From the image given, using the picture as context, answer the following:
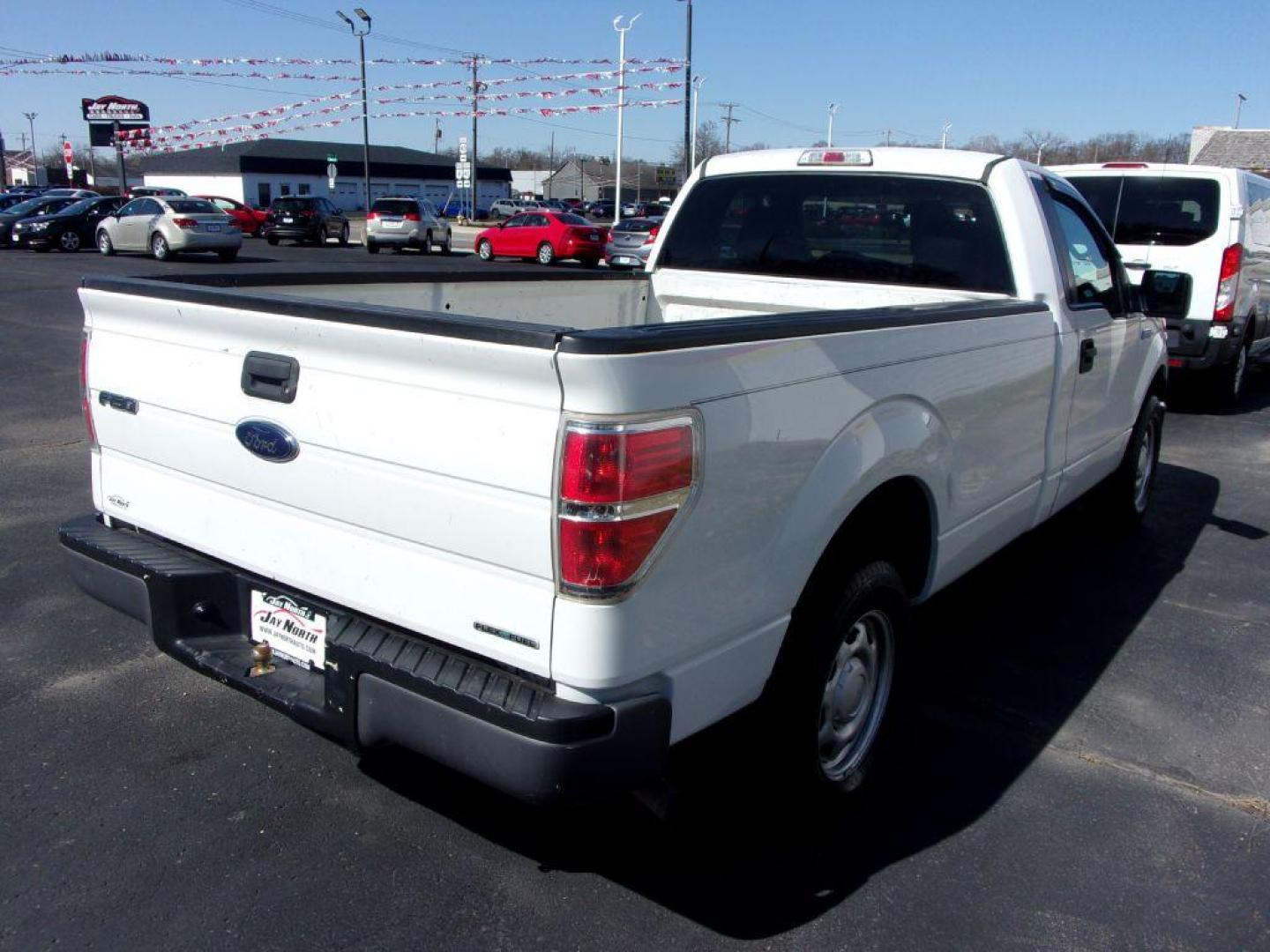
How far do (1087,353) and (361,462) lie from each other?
331 cm

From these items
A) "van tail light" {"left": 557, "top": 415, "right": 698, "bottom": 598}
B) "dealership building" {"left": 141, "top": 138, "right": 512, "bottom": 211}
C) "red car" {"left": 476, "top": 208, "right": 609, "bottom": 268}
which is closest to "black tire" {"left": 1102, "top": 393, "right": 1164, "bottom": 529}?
"van tail light" {"left": 557, "top": 415, "right": 698, "bottom": 598}

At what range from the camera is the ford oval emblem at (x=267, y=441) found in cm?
270

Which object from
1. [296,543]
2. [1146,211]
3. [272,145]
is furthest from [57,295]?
[272,145]

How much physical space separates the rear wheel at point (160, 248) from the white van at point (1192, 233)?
2340 centimetres

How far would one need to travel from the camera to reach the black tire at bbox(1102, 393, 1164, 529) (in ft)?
19.5

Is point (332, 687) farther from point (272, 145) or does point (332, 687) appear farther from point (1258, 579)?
point (272, 145)

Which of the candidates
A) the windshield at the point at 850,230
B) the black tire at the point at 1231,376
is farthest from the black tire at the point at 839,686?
the black tire at the point at 1231,376

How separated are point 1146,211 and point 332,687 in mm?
10000

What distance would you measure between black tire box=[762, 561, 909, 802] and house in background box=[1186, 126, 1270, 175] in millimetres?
39648

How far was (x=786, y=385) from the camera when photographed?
2.55 m

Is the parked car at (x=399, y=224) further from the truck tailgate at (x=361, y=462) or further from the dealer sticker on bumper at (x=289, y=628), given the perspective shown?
the dealer sticker on bumper at (x=289, y=628)

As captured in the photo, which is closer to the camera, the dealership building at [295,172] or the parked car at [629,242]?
the parked car at [629,242]

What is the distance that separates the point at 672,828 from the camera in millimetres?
3203

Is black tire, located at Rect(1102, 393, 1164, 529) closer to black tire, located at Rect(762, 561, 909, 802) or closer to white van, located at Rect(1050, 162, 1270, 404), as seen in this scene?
black tire, located at Rect(762, 561, 909, 802)
